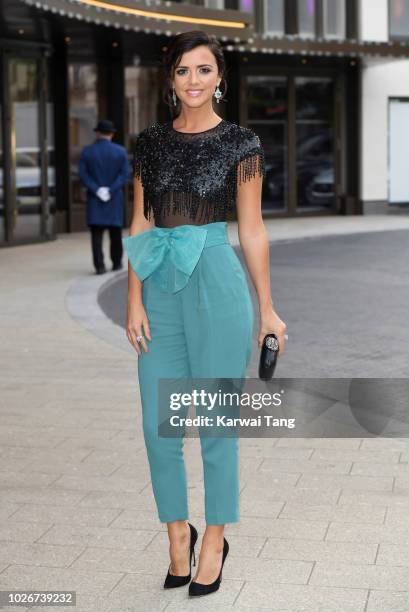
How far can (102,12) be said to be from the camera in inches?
705

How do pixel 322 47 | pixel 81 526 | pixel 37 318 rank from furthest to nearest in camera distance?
pixel 322 47
pixel 37 318
pixel 81 526

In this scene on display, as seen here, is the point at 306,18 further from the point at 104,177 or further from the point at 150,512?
the point at 150,512

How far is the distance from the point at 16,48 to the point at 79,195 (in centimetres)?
394

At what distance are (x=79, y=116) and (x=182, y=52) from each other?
18.2 m

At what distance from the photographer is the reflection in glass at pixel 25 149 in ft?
61.1

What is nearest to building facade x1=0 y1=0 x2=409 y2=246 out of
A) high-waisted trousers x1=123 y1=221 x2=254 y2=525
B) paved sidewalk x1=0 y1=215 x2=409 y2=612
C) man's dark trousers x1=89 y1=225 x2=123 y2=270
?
man's dark trousers x1=89 y1=225 x2=123 y2=270

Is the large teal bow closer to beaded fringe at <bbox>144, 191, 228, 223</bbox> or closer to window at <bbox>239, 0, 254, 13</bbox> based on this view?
beaded fringe at <bbox>144, 191, 228, 223</bbox>

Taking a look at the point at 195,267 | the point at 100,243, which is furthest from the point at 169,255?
the point at 100,243

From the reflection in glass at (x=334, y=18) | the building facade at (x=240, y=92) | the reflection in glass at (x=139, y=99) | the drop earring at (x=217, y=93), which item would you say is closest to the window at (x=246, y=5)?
the building facade at (x=240, y=92)

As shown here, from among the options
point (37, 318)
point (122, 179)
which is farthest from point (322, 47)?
point (37, 318)

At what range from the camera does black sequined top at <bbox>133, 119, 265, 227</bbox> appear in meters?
3.95

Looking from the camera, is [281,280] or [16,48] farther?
[16,48]

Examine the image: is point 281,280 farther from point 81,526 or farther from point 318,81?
point 318,81

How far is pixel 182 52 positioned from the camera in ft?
13.0
